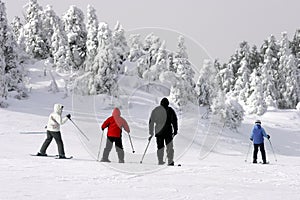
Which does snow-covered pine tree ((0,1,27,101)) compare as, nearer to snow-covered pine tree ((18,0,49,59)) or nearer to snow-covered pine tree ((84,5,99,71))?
snow-covered pine tree ((84,5,99,71))

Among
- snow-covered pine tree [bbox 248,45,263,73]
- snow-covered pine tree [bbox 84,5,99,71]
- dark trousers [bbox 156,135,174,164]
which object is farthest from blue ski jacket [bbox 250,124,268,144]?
snow-covered pine tree [bbox 248,45,263,73]

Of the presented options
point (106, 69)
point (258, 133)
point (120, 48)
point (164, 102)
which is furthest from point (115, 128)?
point (120, 48)

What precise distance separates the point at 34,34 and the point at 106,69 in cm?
1931

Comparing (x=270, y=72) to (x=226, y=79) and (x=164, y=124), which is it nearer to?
(x=226, y=79)

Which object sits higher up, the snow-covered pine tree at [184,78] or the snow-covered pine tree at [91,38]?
the snow-covered pine tree at [91,38]

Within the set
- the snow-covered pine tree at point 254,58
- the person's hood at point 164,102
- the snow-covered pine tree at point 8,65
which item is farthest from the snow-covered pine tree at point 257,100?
the person's hood at point 164,102

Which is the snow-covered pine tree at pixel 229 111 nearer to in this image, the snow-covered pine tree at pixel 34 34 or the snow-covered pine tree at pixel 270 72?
the snow-covered pine tree at pixel 270 72

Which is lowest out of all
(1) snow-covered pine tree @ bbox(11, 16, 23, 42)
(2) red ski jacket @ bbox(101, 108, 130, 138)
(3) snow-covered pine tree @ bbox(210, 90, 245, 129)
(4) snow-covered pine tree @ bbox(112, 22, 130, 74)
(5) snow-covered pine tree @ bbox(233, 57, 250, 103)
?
(3) snow-covered pine tree @ bbox(210, 90, 245, 129)

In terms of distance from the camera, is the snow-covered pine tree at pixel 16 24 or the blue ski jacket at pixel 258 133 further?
the snow-covered pine tree at pixel 16 24

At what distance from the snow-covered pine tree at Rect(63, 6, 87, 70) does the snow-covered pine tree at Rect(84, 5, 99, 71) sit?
1.23 metres

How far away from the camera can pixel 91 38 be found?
48.4 metres

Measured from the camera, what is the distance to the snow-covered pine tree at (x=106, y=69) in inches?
1500

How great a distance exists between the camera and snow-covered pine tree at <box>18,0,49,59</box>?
54.2 m

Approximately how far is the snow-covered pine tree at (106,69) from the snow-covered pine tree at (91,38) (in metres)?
2.76
